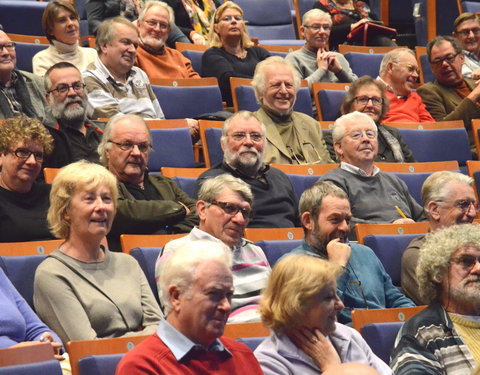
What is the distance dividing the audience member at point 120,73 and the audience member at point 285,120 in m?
0.50

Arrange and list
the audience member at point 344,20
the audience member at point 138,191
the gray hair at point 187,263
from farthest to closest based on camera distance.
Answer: the audience member at point 344,20, the audience member at point 138,191, the gray hair at point 187,263

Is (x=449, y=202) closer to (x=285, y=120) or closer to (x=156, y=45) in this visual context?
(x=285, y=120)

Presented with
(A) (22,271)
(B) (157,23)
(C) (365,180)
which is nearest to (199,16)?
(B) (157,23)

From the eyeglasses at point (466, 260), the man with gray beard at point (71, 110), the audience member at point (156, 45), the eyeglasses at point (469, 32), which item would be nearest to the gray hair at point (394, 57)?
the eyeglasses at point (469, 32)

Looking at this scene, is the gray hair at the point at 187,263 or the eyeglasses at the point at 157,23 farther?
the eyeglasses at the point at 157,23

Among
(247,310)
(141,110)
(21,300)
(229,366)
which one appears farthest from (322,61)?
(229,366)

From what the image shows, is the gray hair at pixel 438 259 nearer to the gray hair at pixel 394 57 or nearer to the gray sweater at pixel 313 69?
the gray hair at pixel 394 57

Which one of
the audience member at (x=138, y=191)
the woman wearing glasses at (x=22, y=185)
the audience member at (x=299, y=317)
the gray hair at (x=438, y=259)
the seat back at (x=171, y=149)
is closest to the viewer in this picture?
the audience member at (x=299, y=317)

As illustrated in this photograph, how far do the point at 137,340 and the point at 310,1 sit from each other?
15.2 feet

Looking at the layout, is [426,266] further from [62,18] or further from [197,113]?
[62,18]

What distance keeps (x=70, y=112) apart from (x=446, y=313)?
1.74 metres

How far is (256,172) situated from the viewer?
3.81m

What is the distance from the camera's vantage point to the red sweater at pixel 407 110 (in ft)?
16.6

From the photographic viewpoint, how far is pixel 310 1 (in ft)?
21.9
